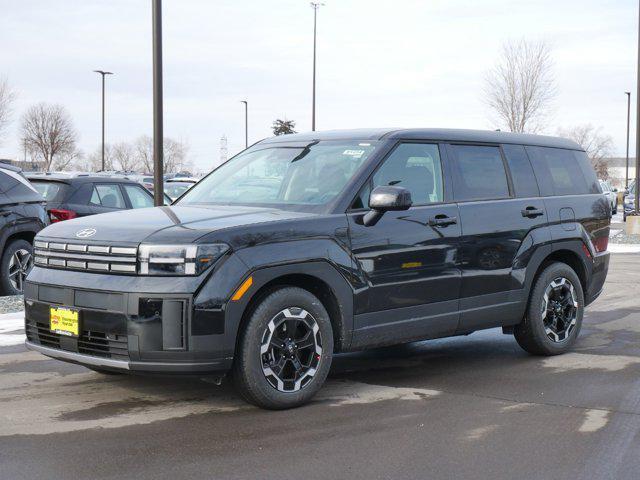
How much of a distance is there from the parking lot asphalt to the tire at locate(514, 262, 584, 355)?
16 cm

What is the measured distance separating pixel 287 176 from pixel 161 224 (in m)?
1.25

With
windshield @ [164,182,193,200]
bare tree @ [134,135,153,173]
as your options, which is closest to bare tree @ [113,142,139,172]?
bare tree @ [134,135,153,173]

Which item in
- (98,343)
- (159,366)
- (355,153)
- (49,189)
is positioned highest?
(355,153)

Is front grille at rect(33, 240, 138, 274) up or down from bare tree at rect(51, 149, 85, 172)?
down

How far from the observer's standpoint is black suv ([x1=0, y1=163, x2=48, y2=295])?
1069 cm

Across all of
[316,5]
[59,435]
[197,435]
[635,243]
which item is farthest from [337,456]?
[316,5]

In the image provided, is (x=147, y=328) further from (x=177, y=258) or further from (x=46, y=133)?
(x=46, y=133)

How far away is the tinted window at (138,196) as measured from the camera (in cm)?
1516

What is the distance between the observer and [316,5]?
1720 inches

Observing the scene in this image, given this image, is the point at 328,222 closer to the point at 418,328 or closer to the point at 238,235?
the point at 238,235

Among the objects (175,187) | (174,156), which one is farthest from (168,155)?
(175,187)

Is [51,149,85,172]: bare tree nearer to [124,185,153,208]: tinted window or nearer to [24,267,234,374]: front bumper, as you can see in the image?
[124,185,153,208]: tinted window

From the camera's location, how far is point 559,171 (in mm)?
7855

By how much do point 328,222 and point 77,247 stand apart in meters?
1.56
